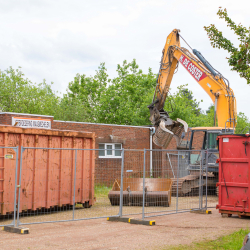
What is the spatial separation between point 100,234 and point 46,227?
1602 mm

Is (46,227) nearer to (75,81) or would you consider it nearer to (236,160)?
(236,160)

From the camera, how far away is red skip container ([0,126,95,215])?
9.67 metres

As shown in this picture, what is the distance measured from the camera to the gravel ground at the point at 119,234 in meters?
6.98

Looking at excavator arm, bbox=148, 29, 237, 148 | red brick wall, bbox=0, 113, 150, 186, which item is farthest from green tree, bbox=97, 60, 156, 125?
excavator arm, bbox=148, 29, 237, 148

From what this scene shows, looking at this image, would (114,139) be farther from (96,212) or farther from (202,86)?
(96,212)

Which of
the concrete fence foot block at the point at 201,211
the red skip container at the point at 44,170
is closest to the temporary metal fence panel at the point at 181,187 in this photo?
the concrete fence foot block at the point at 201,211

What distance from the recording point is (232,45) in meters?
12.1

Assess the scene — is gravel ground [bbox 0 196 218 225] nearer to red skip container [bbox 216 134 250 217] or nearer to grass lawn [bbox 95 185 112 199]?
grass lawn [bbox 95 185 112 199]

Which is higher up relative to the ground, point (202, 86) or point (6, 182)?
point (202, 86)

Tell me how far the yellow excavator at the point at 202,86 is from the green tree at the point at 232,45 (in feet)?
5.62

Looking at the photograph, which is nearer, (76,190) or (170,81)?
(76,190)

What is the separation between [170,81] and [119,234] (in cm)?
972

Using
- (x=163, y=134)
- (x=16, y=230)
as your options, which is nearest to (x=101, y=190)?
(x=163, y=134)

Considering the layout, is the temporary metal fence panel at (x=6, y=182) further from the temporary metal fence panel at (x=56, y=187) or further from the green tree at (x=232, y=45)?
the green tree at (x=232, y=45)
